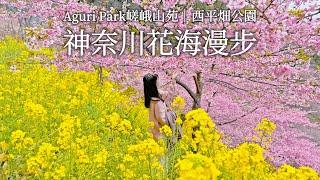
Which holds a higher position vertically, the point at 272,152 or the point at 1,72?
the point at 1,72

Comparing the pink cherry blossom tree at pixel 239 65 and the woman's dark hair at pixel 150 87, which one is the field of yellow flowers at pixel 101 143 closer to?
the woman's dark hair at pixel 150 87

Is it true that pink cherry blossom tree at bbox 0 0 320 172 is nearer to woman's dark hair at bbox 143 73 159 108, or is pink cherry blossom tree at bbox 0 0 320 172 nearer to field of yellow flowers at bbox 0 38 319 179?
woman's dark hair at bbox 143 73 159 108

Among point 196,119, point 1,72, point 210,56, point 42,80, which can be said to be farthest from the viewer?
point 1,72

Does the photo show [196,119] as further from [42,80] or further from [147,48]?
[42,80]

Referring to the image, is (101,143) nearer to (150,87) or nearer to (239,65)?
(150,87)

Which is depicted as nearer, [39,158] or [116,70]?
[39,158]

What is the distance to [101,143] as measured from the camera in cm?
640

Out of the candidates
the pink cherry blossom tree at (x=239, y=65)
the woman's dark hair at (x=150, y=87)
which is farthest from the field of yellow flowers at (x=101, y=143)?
the pink cherry blossom tree at (x=239, y=65)

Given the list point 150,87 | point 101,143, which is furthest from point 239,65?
point 101,143

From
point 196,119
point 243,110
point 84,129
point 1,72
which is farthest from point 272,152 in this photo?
point 1,72

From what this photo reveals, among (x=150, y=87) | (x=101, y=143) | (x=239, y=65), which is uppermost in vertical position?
(x=239, y=65)

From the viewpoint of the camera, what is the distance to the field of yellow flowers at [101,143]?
403cm

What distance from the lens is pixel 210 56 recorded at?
22.1ft

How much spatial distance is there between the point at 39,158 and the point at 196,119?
1169mm
